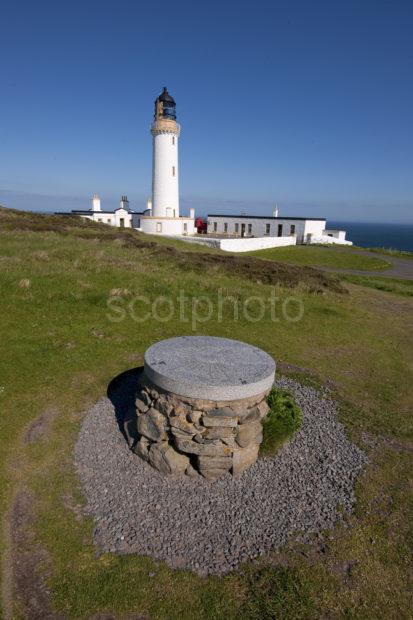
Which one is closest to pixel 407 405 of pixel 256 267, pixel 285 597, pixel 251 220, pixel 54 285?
pixel 285 597

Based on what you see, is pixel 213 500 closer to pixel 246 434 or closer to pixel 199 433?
pixel 199 433

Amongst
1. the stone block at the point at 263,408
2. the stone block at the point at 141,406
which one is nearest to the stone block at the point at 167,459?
the stone block at the point at 141,406

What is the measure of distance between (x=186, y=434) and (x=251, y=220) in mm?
56580

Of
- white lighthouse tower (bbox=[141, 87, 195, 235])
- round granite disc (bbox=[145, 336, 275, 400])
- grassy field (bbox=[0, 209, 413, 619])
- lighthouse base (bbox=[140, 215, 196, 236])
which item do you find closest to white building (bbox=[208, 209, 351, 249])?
lighthouse base (bbox=[140, 215, 196, 236])

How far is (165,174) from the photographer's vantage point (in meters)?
50.0

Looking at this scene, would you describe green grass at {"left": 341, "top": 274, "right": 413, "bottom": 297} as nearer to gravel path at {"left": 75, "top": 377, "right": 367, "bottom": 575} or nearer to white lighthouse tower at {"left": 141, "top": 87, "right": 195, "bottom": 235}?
gravel path at {"left": 75, "top": 377, "right": 367, "bottom": 575}

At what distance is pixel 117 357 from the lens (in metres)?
11.8

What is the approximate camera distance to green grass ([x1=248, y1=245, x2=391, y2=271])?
1582 inches

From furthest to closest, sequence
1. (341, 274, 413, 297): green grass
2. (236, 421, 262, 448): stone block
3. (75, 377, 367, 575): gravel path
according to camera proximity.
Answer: (341, 274, 413, 297): green grass
(236, 421, 262, 448): stone block
(75, 377, 367, 575): gravel path

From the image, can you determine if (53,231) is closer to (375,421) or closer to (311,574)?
(375,421)

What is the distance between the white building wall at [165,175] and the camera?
49.0 metres

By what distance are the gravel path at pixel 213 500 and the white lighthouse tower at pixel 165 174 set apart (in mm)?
45091

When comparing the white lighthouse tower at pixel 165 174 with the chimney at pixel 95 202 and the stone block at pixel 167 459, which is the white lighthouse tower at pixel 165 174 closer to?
the chimney at pixel 95 202

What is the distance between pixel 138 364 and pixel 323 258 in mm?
36307
